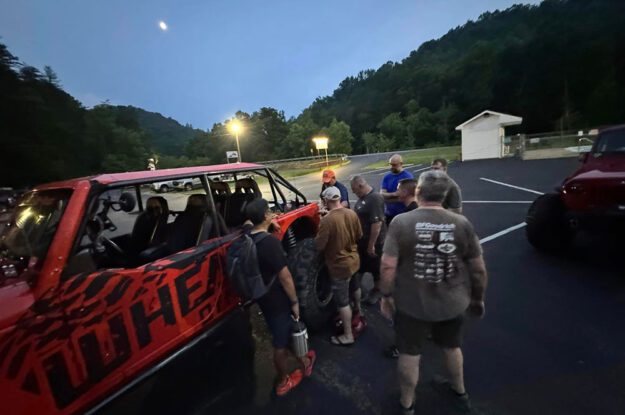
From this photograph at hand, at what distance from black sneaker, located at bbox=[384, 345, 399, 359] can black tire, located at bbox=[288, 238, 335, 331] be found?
0.74 meters

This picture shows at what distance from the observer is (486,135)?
79.6 ft

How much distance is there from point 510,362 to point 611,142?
4283mm

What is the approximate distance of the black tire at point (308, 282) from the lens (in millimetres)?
2969

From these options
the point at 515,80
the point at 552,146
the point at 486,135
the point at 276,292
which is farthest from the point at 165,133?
the point at 276,292

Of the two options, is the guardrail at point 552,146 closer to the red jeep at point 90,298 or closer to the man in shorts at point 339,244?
the man in shorts at point 339,244

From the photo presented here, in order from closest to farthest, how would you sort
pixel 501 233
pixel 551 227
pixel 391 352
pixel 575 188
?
pixel 391 352, pixel 575 188, pixel 551 227, pixel 501 233

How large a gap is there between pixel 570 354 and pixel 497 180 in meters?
12.0

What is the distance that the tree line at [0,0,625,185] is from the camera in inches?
548

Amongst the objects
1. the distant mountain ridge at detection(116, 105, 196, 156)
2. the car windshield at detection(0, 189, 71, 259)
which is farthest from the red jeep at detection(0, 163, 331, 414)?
the distant mountain ridge at detection(116, 105, 196, 156)

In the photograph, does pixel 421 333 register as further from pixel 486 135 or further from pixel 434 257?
pixel 486 135

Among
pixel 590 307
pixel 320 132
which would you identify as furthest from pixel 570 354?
pixel 320 132

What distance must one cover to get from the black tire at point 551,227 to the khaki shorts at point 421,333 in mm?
3496

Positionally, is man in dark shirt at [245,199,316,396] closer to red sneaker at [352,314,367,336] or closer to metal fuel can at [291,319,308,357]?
metal fuel can at [291,319,308,357]

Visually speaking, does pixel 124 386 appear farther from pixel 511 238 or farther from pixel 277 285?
pixel 511 238
